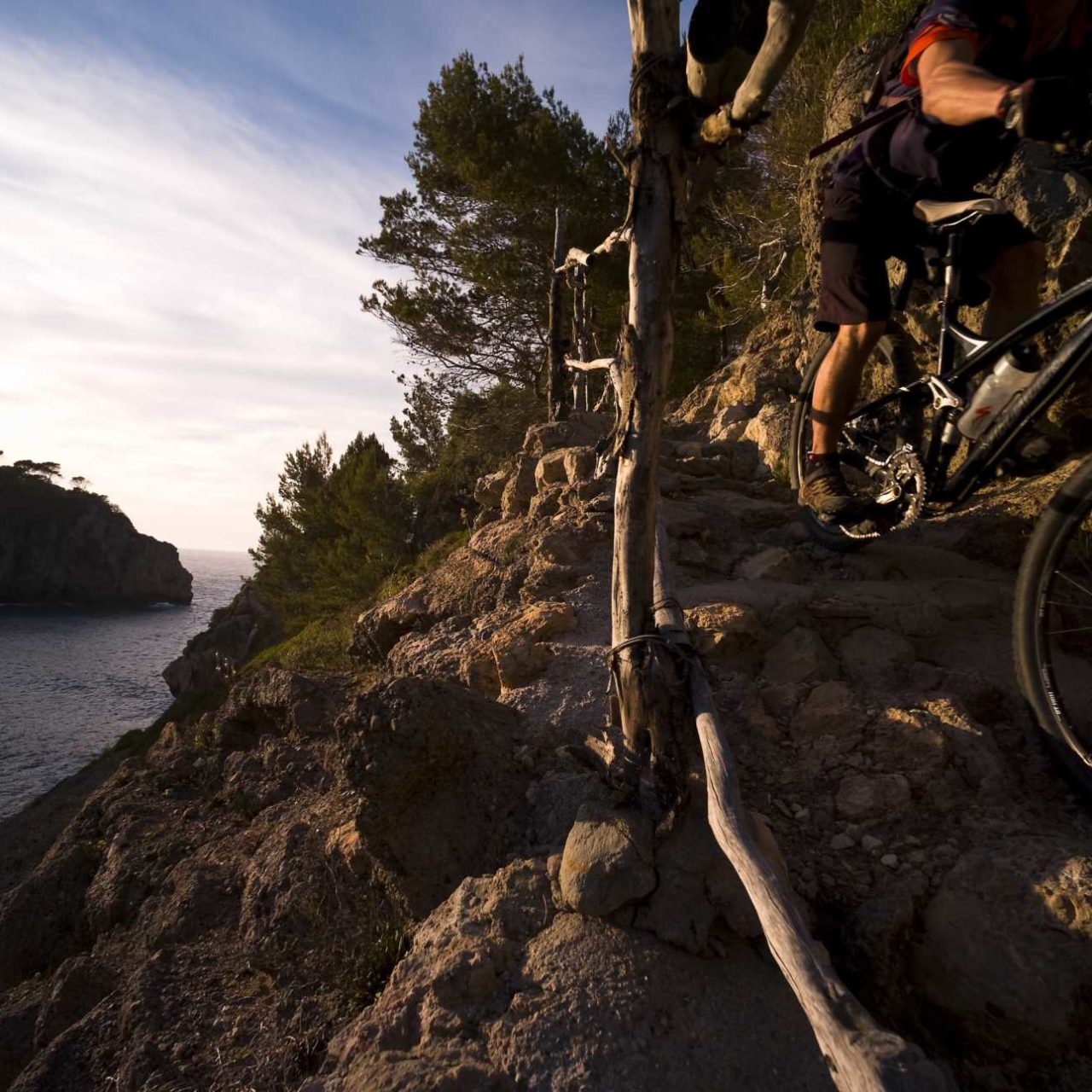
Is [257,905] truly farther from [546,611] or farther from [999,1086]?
[999,1086]

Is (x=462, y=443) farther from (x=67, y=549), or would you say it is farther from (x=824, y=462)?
(x=67, y=549)

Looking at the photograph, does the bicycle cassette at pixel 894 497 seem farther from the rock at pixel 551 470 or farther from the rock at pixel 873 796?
the rock at pixel 551 470

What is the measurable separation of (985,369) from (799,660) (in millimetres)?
1330

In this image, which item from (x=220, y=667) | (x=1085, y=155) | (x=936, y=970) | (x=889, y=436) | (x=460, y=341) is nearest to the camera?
(x=936, y=970)

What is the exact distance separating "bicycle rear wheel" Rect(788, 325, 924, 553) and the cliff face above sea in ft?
225

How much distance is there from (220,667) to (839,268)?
1646 centimetres

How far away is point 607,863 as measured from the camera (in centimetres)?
191

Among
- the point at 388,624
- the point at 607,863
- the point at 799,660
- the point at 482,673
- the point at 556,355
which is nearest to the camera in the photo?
the point at 607,863

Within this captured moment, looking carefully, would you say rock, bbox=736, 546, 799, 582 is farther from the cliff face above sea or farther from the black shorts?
the cliff face above sea

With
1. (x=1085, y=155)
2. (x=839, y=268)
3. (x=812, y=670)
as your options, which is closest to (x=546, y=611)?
(x=812, y=670)

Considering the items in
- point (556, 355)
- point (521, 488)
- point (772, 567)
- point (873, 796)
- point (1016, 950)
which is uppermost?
point (556, 355)

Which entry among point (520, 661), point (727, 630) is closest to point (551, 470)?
point (520, 661)

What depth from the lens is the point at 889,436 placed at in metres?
3.16

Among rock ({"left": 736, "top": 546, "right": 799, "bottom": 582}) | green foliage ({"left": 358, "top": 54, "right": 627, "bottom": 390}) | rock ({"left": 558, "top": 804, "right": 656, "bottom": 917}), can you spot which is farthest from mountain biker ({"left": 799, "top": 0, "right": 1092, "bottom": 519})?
green foliage ({"left": 358, "top": 54, "right": 627, "bottom": 390})
